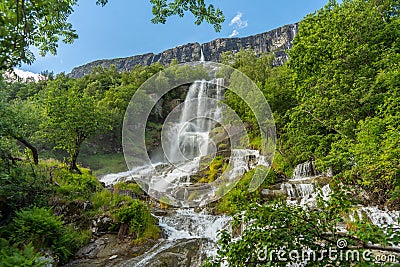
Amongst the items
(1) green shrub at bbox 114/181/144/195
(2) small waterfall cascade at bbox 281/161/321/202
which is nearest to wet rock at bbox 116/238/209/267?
(2) small waterfall cascade at bbox 281/161/321/202

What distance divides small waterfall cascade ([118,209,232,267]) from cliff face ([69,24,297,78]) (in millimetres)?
40153

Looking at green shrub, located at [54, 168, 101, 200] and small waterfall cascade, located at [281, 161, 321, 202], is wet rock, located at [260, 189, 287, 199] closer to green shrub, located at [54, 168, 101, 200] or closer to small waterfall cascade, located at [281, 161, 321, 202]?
small waterfall cascade, located at [281, 161, 321, 202]

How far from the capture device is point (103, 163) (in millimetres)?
23859

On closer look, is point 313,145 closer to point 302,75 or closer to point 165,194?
point 302,75

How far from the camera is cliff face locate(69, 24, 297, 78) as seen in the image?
48812mm

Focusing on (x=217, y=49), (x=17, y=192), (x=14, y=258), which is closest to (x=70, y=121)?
(x=17, y=192)

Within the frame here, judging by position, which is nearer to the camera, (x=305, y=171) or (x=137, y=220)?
(x=137, y=220)

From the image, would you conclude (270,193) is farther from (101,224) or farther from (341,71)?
(101,224)

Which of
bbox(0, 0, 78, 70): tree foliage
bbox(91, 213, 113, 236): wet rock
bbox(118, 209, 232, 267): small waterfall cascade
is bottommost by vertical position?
bbox(118, 209, 232, 267): small waterfall cascade

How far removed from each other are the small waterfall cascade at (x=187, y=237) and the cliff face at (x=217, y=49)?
4015 cm

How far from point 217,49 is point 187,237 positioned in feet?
188

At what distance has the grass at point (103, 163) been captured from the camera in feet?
72.5

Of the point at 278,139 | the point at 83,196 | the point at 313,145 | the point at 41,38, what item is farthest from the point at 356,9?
the point at 83,196

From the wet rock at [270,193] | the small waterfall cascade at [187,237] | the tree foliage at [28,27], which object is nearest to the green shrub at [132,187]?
the small waterfall cascade at [187,237]
